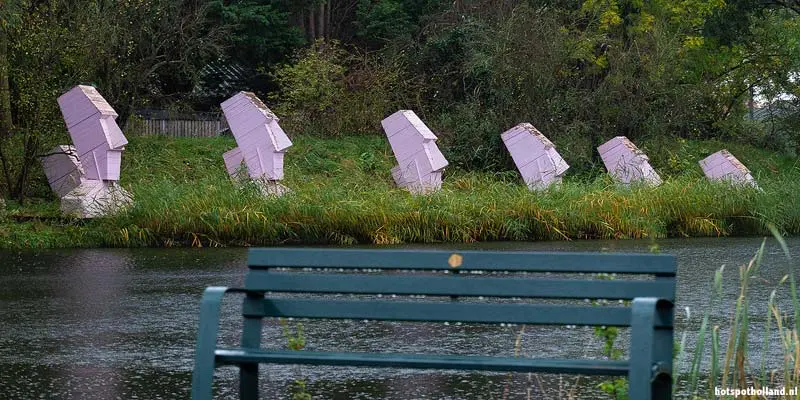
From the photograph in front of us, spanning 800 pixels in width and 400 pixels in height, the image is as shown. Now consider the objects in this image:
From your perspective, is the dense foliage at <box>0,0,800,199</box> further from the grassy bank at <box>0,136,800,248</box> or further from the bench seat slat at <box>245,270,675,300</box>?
the bench seat slat at <box>245,270,675,300</box>

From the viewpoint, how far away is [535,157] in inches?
897

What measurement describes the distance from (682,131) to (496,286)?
28.5m

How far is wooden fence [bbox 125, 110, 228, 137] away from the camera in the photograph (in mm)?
29344

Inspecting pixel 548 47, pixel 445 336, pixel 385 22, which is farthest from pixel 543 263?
pixel 385 22

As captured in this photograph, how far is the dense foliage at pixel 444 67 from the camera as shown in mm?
22000

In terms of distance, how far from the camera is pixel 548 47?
28.7 metres

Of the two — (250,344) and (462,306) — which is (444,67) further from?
(462,306)

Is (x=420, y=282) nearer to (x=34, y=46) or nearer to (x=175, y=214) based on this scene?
(x=175, y=214)

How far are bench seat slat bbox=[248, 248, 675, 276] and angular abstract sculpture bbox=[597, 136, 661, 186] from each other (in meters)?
18.5

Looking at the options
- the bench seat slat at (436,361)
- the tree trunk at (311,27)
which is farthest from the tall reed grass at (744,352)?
the tree trunk at (311,27)

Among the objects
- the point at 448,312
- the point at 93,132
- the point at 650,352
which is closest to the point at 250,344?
the point at 448,312

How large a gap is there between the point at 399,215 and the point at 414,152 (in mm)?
4684

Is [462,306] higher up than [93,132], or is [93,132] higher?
[93,132]

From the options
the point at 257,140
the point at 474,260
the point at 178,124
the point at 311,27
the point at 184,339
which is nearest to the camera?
the point at 474,260
